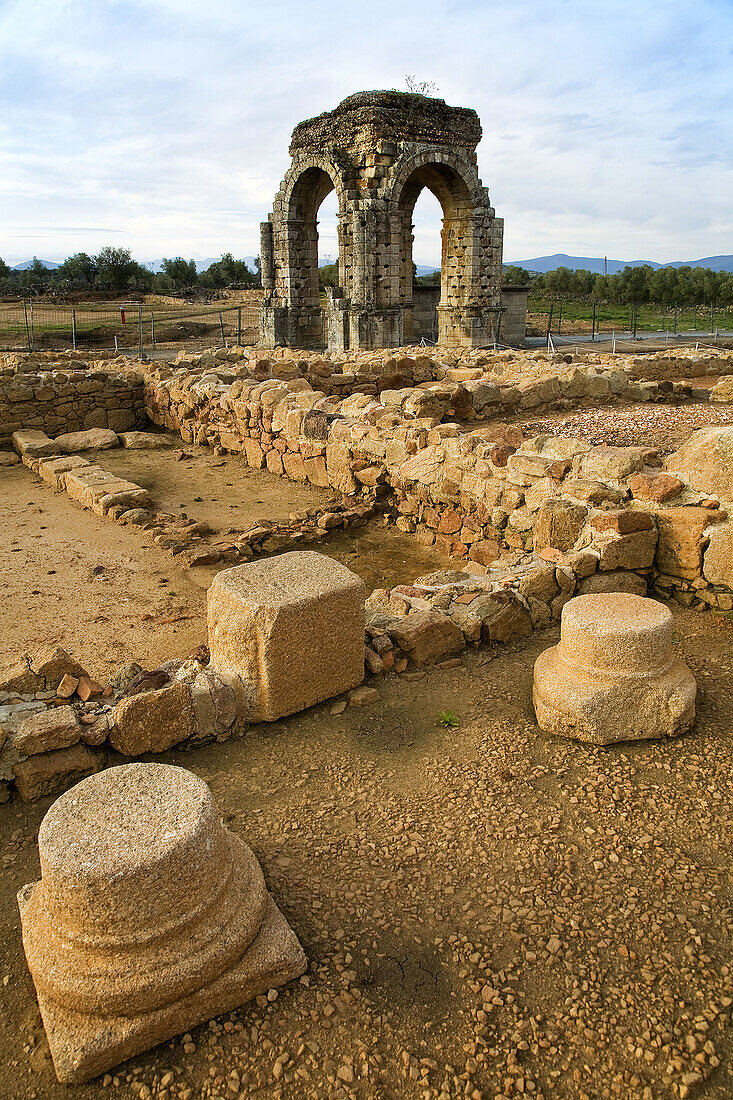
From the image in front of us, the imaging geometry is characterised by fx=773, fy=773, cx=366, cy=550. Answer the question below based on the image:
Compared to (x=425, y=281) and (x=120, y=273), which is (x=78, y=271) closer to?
(x=120, y=273)

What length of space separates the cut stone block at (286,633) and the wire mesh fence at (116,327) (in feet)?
63.7

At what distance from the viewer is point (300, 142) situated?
2359 cm

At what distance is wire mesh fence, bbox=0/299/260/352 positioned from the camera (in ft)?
83.4

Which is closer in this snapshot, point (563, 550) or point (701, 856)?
point (701, 856)

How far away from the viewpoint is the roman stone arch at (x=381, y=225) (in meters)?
21.3

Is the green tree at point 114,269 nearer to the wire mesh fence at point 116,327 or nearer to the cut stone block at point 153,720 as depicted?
the wire mesh fence at point 116,327

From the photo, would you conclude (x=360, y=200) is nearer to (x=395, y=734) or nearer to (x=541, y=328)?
(x=541, y=328)

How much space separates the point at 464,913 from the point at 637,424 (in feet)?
21.1

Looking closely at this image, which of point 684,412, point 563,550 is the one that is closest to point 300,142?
point 684,412

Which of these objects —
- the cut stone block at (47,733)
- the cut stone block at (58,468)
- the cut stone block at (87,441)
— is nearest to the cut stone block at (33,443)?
the cut stone block at (87,441)

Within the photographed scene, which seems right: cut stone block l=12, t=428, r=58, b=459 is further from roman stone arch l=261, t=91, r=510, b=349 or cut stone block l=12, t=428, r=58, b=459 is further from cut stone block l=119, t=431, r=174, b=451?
roman stone arch l=261, t=91, r=510, b=349

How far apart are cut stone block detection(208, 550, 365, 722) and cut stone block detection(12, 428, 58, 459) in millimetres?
8842

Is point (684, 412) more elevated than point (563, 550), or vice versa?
point (684, 412)

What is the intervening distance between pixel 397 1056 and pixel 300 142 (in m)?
25.5
